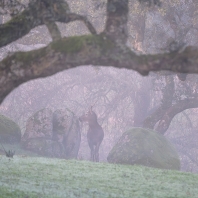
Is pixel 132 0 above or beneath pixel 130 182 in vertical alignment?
above

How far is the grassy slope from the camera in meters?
9.08

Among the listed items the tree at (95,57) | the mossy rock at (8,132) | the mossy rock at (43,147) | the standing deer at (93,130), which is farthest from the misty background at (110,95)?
the tree at (95,57)

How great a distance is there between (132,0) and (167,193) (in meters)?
16.0

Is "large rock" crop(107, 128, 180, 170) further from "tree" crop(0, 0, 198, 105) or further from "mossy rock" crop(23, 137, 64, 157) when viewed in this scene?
"tree" crop(0, 0, 198, 105)

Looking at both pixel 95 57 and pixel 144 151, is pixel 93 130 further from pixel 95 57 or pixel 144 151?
pixel 95 57

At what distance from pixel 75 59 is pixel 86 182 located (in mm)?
4308

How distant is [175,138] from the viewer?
39781mm

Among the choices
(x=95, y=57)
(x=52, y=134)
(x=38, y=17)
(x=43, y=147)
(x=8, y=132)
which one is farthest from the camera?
(x=52, y=134)

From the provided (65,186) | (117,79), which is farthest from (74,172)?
(117,79)

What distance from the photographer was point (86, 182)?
36.3ft

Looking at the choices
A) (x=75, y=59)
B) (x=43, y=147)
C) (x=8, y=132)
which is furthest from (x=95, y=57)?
(x=8, y=132)

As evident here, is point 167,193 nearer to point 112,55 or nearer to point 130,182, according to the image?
point 130,182

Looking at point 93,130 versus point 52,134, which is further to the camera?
point 93,130

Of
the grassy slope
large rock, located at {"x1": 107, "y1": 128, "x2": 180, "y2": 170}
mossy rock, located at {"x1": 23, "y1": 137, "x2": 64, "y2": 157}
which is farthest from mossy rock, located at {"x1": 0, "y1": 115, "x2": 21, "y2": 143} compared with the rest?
the grassy slope
